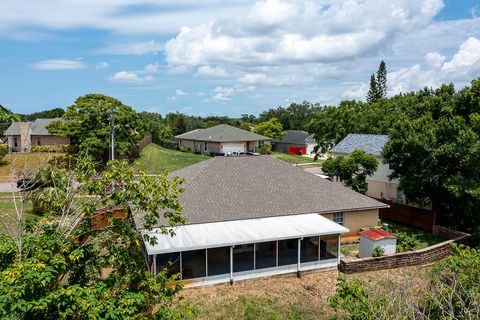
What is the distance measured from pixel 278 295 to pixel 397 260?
25.0 ft

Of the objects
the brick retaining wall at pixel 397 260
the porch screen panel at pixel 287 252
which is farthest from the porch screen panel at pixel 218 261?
the brick retaining wall at pixel 397 260

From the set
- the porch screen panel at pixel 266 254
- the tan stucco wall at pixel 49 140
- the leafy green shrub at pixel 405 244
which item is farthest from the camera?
the tan stucco wall at pixel 49 140

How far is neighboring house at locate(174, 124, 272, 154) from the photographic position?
202 feet

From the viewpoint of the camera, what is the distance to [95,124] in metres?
44.2

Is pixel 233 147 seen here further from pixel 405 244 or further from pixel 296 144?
pixel 405 244

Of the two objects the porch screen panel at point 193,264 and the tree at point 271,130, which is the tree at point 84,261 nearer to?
the porch screen panel at point 193,264

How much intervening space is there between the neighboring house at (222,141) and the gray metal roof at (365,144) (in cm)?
2274

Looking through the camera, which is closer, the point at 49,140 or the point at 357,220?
the point at 357,220

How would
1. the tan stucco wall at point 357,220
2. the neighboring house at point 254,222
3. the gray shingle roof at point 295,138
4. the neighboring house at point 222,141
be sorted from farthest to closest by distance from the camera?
the gray shingle roof at point 295,138 < the neighboring house at point 222,141 < the tan stucco wall at point 357,220 < the neighboring house at point 254,222

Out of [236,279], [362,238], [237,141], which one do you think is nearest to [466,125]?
[362,238]

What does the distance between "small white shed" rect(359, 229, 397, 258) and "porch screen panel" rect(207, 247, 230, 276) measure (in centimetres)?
793

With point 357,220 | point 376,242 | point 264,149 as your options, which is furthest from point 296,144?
point 376,242

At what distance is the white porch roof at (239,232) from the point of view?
1820cm

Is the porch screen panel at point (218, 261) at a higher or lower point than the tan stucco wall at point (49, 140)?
lower
